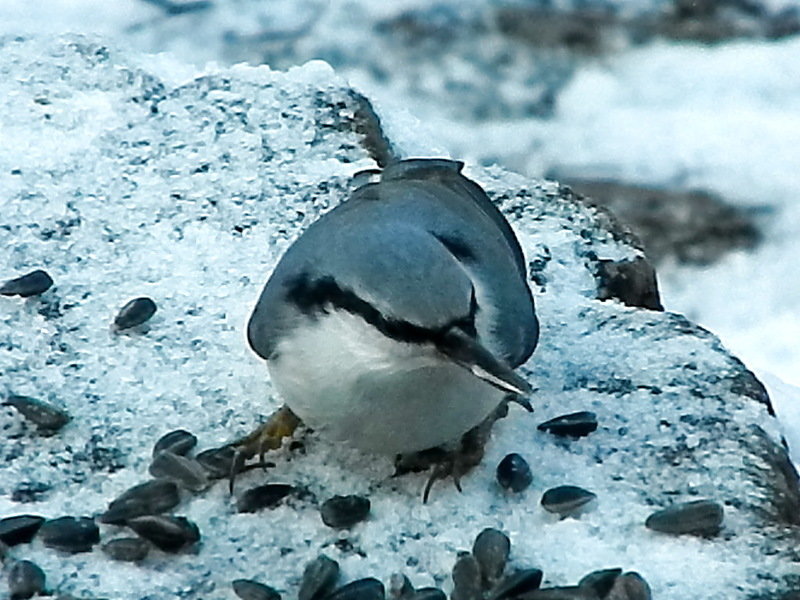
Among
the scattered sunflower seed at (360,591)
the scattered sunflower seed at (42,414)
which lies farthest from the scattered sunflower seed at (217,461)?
the scattered sunflower seed at (360,591)

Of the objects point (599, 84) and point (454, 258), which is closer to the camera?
point (454, 258)

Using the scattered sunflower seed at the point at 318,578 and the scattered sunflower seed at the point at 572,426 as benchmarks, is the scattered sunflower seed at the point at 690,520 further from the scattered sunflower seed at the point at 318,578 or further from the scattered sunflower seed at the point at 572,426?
the scattered sunflower seed at the point at 318,578

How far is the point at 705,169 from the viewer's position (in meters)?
6.80

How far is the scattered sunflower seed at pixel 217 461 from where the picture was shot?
3229 millimetres

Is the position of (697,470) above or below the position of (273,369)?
above

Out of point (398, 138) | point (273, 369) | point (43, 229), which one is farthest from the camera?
point (398, 138)

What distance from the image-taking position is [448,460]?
3.23 meters

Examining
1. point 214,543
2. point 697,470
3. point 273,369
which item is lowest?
point 214,543

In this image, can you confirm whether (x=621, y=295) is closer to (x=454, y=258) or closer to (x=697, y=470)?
Answer: (x=697, y=470)

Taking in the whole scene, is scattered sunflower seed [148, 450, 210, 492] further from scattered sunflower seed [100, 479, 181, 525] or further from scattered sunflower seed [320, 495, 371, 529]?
scattered sunflower seed [320, 495, 371, 529]

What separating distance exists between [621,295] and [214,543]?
1329mm

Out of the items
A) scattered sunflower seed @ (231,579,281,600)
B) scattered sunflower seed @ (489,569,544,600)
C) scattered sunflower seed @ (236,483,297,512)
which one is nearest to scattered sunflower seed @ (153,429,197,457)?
scattered sunflower seed @ (236,483,297,512)

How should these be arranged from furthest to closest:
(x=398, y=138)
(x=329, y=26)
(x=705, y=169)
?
(x=329, y=26), (x=705, y=169), (x=398, y=138)

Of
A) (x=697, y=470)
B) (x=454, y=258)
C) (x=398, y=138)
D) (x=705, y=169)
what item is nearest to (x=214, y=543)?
(x=454, y=258)
